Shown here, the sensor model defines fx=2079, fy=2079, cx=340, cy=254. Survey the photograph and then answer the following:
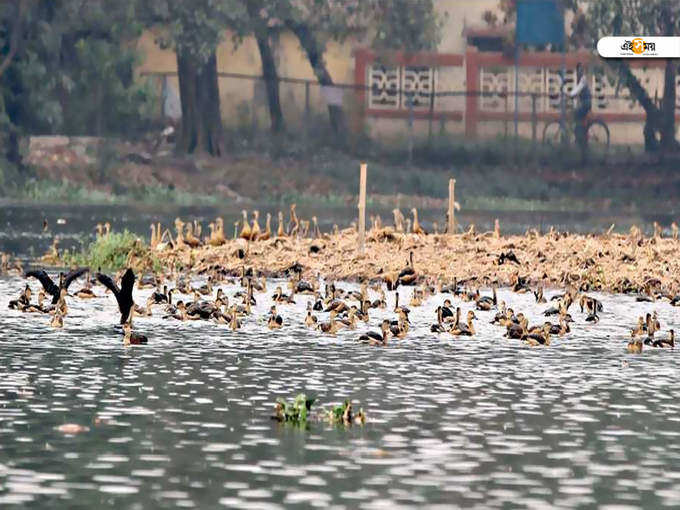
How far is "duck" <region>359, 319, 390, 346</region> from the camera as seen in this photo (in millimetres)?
30516

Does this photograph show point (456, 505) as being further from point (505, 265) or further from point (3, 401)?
point (505, 265)

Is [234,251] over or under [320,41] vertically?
under

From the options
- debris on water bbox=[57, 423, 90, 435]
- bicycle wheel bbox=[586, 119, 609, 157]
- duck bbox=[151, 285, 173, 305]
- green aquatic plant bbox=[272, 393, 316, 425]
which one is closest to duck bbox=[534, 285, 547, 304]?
duck bbox=[151, 285, 173, 305]

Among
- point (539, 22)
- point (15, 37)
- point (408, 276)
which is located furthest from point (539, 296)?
point (539, 22)

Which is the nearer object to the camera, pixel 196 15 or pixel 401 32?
pixel 196 15

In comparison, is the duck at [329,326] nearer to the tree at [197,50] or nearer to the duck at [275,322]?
the duck at [275,322]

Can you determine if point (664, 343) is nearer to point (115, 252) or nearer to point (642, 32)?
point (115, 252)

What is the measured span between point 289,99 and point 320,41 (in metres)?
8.62

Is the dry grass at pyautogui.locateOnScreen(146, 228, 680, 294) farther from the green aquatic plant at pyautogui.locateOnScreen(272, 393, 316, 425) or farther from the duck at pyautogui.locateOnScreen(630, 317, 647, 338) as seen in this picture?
the green aquatic plant at pyautogui.locateOnScreen(272, 393, 316, 425)

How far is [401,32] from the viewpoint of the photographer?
8594 cm

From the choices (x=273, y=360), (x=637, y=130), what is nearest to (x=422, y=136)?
(x=637, y=130)

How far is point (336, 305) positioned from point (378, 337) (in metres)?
4.62

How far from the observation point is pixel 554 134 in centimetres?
9012

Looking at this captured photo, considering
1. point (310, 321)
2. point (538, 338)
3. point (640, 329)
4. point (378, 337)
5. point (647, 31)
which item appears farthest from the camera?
point (647, 31)
